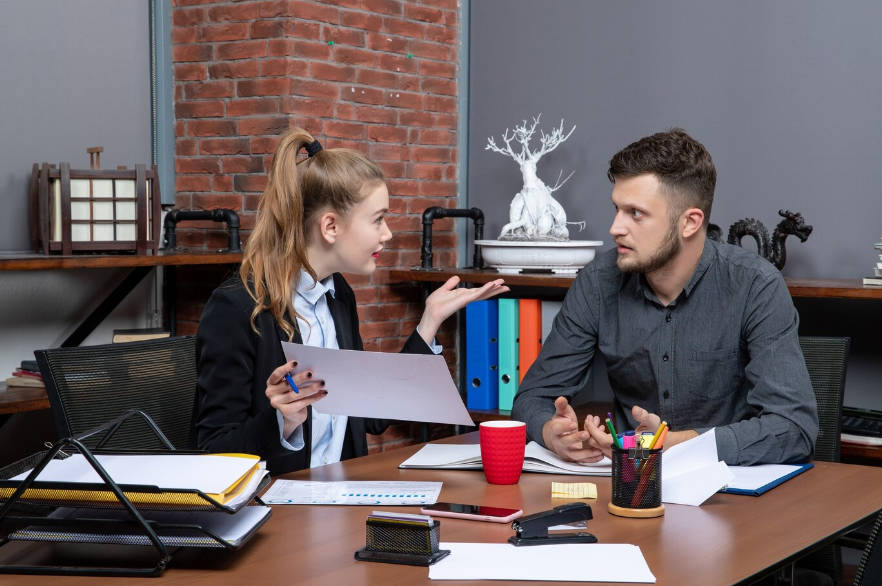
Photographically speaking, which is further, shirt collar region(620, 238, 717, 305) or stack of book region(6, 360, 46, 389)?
stack of book region(6, 360, 46, 389)

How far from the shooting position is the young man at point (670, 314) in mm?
2023

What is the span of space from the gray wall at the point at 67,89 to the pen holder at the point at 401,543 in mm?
2107

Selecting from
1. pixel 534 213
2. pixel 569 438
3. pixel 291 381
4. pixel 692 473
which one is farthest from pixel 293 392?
pixel 534 213

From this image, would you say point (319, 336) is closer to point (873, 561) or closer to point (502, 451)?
point (502, 451)

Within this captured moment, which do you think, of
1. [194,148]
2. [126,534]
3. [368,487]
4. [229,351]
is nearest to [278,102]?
[194,148]

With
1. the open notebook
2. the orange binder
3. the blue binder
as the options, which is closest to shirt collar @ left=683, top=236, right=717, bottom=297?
the open notebook

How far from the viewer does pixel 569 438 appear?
174 cm

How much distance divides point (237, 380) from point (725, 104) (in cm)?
204

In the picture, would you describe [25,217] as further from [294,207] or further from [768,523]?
[768,523]

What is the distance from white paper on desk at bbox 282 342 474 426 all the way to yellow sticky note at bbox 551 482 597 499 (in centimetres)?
18

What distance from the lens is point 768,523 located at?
1406 mm

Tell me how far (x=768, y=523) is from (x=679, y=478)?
6.5 inches

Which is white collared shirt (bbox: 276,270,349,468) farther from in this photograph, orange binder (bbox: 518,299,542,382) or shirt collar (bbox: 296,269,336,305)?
orange binder (bbox: 518,299,542,382)

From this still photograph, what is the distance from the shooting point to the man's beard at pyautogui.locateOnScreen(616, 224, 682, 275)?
6.75 feet
